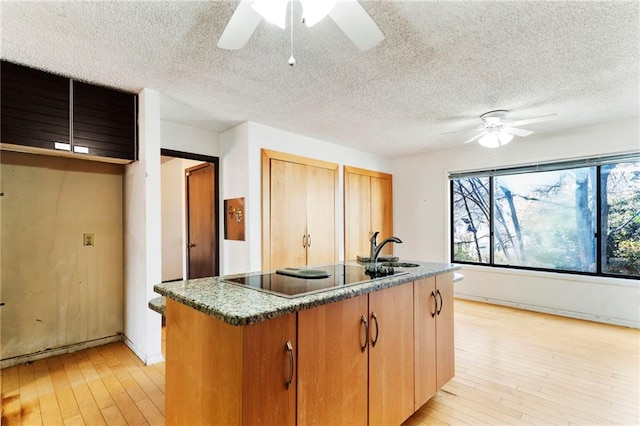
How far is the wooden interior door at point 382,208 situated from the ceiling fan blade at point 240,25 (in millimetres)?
4144

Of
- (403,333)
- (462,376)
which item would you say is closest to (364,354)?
(403,333)

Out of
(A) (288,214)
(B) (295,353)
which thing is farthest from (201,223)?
(B) (295,353)

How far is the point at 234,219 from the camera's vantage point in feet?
13.0

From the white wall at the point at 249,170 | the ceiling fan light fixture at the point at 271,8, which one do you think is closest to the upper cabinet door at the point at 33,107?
the white wall at the point at 249,170

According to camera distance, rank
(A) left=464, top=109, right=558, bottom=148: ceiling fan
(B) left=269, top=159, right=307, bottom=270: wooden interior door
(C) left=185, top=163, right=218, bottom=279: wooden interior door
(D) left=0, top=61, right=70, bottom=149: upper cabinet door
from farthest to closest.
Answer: (C) left=185, top=163, right=218, bottom=279: wooden interior door < (B) left=269, top=159, right=307, bottom=270: wooden interior door < (A) left=464, top=109, right=558, bottom=148: ceiling fan < (D) left=0, top=61, right=70, bottom=149: upper cabinet door

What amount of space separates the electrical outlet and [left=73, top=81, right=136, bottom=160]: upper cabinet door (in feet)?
3.13

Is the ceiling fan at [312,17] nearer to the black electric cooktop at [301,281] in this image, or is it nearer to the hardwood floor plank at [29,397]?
the black electric cooktop at [301,281]

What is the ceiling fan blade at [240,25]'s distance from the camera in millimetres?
1474

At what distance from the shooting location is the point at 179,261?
5.85 m

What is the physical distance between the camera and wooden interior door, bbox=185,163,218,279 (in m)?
4.33

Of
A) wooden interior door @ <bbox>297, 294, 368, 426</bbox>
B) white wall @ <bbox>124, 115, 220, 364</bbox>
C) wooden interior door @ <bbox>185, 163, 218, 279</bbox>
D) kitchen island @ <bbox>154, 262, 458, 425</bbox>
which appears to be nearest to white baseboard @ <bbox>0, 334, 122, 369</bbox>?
white wall @ <bbox>124, 115, 220, 364</bbox>

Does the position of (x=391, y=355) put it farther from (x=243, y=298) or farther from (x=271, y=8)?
(x=271, y=8)

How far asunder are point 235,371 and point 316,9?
4.95 ft

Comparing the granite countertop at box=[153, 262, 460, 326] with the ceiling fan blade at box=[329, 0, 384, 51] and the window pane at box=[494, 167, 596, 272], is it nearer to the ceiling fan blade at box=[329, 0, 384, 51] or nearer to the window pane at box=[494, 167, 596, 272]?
the ceiling fan blade at box=[329, 0, 384, 51]
